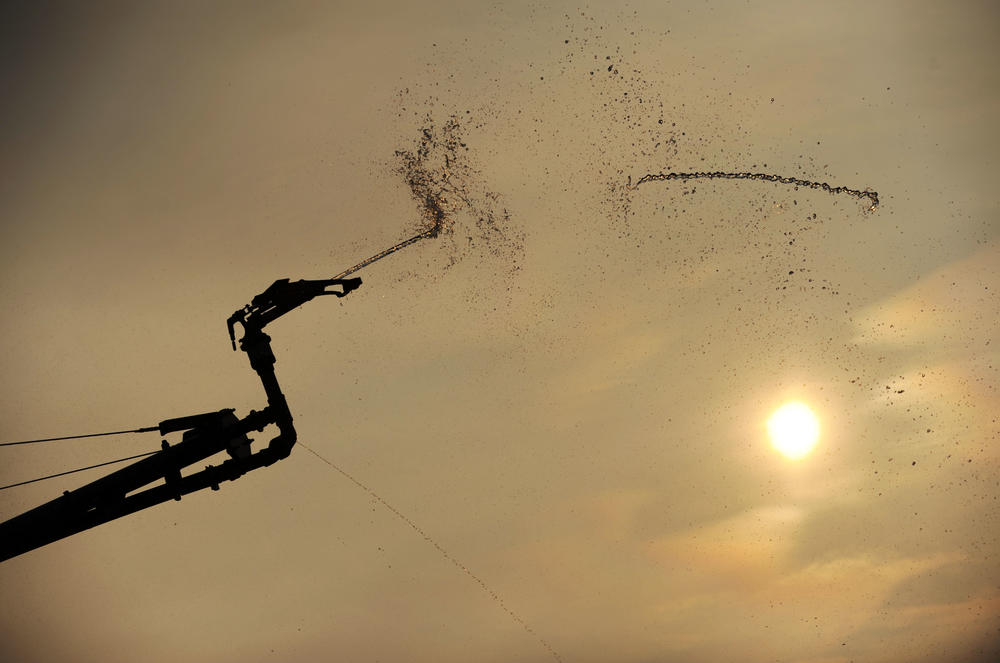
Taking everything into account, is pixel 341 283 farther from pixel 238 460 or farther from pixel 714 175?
pixel 714 175

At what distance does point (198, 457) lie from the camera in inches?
1040

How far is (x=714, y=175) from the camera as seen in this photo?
4016 centimetres

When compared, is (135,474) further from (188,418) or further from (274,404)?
(274,404)

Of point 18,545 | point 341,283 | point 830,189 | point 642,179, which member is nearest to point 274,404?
point 341,283

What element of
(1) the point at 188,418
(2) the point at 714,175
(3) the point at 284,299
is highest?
(2) the point at 714,175

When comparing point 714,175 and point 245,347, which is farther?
point 714,175

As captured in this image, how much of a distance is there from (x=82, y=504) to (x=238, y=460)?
14.0 feet

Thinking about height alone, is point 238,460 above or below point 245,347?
below

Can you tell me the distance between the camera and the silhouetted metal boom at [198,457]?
2602 cm

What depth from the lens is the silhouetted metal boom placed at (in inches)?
1024

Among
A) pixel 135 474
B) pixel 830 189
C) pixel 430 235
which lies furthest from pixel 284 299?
pixel 830 189

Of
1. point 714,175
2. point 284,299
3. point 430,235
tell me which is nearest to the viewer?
point 284,299

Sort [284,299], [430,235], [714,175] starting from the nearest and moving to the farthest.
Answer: [284,299]
[430,235]
[714,175]

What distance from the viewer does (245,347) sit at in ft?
85.9
